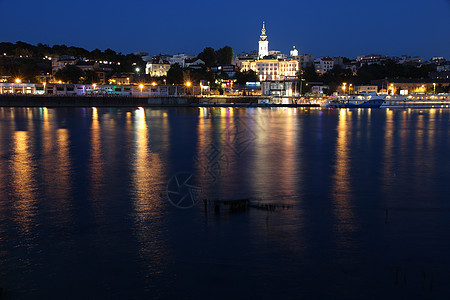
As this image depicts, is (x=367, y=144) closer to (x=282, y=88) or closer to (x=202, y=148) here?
(x=202, y=148)

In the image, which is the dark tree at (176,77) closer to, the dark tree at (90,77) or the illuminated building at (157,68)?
the dark tree at (90,77)

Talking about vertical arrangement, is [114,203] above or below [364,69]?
below

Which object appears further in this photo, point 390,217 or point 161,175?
point 161,175

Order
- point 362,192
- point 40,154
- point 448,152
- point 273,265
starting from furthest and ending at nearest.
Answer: point 448,152 < point 40,154 < point 362,192 < point 273,265

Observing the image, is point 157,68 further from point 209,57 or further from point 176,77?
point 176,77

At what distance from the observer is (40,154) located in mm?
12523

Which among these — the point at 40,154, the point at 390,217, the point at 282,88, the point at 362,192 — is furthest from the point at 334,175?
the point at 282,88

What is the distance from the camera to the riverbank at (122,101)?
165 ft

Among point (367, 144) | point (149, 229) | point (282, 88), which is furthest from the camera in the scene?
point (282, 88)

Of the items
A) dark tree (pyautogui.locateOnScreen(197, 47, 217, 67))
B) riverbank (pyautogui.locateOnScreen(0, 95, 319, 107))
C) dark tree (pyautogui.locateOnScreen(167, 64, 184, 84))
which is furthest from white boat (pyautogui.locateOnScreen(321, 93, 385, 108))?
dark tree (pyautogui.locateOnScreen(197, 47, 217, 67))

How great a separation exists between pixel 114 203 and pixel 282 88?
65.6 metres

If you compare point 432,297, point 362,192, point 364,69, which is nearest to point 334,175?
point 362,192

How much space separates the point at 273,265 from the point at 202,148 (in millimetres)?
9896

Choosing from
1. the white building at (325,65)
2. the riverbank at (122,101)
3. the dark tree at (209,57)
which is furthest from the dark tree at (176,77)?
the white building at (325,65)
